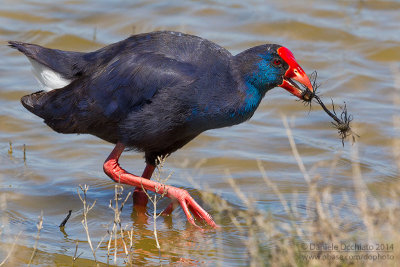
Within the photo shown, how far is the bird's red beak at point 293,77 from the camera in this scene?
18.0 ft

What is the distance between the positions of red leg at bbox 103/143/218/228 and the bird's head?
89 centimetres

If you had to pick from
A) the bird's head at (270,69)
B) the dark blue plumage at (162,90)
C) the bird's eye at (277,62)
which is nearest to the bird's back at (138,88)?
the dark blue plumage at (162,90)

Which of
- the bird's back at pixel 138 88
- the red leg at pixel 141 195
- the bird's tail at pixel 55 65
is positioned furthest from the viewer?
the red leg at pixel 141 195

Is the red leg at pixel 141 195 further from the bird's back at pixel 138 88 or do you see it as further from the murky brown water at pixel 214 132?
the bird's back at pixel 138 88

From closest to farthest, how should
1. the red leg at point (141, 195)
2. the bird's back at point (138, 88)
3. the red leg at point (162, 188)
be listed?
the bird's back at point (138, 88) < the red leg at point (162, 188) < the red leg at point (141, 195)

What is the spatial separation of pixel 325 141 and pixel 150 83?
2284 mm

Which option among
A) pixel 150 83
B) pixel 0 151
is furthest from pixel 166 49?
pixel 0 151

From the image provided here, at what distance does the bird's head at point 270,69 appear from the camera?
5430 mm

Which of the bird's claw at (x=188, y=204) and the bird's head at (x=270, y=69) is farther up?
the bird's head at (x=270, y=69)

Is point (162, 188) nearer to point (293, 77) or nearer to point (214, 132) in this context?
point (293, 77)

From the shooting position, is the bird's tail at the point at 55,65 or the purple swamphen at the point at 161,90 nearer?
the purple swamphen at the point at 161,90

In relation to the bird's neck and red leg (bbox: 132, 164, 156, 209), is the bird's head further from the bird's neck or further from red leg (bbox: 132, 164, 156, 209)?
red leg (bbox: 132, 164, 156, 209)

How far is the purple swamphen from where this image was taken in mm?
5305

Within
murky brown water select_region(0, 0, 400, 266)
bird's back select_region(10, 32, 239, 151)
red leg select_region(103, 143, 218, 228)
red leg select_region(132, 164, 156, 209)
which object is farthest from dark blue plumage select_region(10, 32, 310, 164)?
murky brown water select_region(0, 0, 400, 266)
